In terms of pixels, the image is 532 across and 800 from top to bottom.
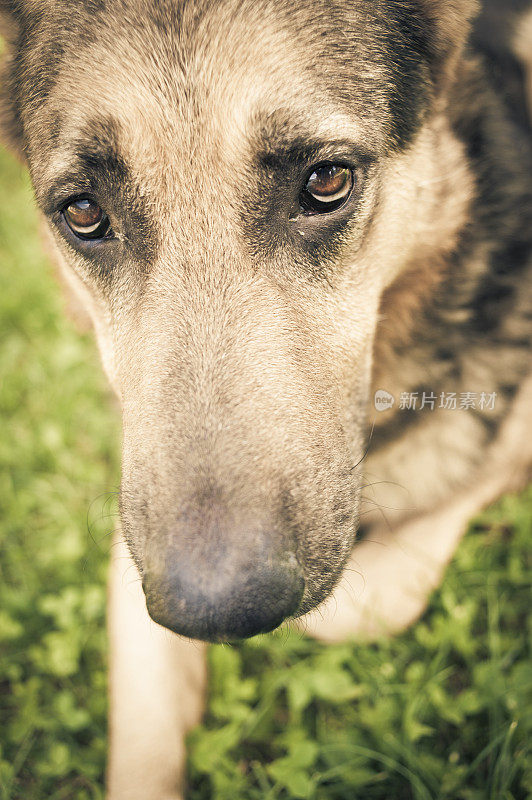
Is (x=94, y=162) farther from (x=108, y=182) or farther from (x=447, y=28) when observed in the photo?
(x=447, y=28)

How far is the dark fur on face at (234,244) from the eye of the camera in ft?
5.35

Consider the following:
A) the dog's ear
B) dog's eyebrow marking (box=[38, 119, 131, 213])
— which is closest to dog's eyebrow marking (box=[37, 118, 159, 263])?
→ dog's eyebrow marking (box=[38, 119, 131, 213])

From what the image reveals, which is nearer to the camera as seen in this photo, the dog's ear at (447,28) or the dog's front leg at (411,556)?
the dog's ear at (447,28)

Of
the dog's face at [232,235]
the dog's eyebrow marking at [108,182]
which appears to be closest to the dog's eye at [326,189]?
the dog's face at [232,235]

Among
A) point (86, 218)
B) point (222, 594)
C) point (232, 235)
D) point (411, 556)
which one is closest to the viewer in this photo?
point (222, 594)

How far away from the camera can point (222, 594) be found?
1.50m

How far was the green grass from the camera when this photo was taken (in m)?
2.23

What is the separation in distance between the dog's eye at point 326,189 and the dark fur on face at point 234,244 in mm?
31

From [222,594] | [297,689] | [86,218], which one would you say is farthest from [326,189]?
[297,689]

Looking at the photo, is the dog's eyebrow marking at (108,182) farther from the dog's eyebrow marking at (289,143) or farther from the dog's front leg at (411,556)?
the dog's front leg at (411,556)

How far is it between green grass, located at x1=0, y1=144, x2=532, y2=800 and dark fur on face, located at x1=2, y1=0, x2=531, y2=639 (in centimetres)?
92

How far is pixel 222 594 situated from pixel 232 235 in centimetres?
106

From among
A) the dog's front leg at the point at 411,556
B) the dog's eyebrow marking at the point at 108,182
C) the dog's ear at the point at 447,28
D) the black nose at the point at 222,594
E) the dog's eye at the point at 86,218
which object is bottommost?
the dog's front leg at the point at 411,556

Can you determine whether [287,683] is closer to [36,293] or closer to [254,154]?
[254,154]
